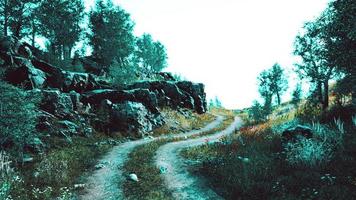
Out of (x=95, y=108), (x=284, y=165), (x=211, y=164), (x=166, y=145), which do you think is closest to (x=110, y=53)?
(x=95, y=108)

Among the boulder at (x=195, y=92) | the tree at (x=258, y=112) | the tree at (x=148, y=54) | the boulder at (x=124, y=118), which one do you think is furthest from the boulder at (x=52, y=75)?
the tree at (x=148, y=54)

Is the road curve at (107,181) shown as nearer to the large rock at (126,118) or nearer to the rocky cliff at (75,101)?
the rocky cliff at (75,101)

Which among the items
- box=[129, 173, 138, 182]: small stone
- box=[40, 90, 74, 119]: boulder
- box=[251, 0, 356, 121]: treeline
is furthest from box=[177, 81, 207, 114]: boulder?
box=[129, 173, 138, 182]: small stone

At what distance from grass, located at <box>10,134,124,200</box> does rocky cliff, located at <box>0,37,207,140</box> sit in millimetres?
2915

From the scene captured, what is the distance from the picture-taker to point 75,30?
45281 mm

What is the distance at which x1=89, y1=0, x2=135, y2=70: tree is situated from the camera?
4644cm

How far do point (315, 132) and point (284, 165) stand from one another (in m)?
3.04

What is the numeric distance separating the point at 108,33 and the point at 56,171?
38.1 meters

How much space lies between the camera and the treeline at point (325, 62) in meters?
15.2

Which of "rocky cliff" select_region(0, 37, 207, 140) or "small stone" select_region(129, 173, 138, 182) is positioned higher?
"rocky cliff" select_region(0, 37, 207, 140)

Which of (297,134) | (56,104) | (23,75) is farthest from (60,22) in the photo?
(297,134)

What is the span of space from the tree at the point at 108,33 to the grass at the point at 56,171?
30.7m

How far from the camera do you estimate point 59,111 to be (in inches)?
870

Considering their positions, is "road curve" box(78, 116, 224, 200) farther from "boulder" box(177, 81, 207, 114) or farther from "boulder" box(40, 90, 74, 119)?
"boulder" box(177, 81, 207, 114)
